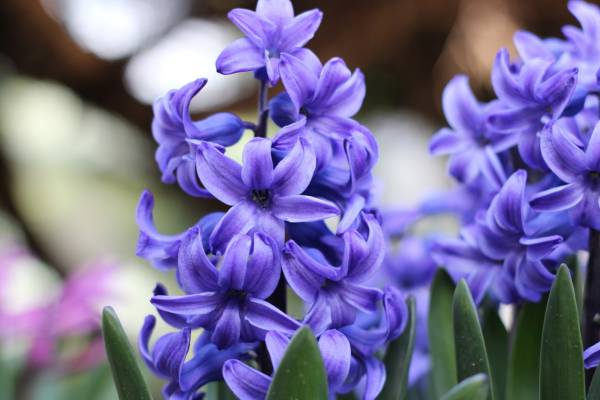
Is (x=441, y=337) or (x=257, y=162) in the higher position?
(x=257, y=162)

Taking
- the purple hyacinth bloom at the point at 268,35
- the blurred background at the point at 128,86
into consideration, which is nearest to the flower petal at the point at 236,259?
the purple hyacinth bloom at the point at 268,35

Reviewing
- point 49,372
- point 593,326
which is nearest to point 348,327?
point 593,326

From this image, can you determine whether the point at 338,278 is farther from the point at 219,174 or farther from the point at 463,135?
the point at 463,135

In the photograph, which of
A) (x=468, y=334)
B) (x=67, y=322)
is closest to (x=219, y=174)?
(x=468, y=334)

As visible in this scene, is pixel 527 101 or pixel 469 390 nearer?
pixel 469 390

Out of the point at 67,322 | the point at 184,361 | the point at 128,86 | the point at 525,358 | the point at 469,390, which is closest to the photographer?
the point at 469,390
